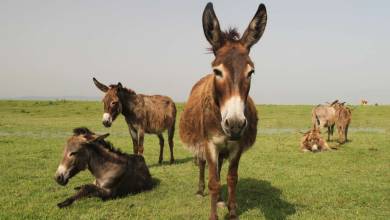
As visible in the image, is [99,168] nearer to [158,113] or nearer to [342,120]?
[158,113]

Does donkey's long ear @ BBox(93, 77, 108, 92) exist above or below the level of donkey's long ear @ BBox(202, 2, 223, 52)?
below

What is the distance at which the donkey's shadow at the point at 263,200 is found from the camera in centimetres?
774

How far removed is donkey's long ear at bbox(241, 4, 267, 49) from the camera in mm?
5617

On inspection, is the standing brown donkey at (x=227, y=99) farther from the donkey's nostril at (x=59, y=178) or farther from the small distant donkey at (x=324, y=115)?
the small distant donkey at (x=324, y=115)

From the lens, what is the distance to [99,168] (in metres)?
8.83

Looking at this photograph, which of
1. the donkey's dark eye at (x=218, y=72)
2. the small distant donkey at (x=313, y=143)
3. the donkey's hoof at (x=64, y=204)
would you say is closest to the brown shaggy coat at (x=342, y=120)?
the small distant donkey at (x=313, y=143)

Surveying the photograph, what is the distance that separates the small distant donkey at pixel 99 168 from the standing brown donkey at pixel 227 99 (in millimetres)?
2349

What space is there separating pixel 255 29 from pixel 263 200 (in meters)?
4.51

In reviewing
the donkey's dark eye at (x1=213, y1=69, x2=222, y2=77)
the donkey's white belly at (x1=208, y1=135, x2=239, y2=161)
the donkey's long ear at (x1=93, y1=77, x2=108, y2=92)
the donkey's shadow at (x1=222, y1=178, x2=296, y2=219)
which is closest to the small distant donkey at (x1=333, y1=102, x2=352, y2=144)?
the donkey's shadow at (x1=222, y1=178, x2=296, y2=219)

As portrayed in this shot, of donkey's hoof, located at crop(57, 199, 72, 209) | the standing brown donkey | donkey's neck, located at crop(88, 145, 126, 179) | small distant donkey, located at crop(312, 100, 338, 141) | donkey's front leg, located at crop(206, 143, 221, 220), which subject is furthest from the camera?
small distant donkey, located at crop(312, 100, 338, 141)

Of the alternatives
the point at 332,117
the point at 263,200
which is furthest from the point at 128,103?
the point at 332,117

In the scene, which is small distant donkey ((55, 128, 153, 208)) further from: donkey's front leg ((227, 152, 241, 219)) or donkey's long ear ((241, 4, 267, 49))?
donkey's long ear ((241, 4, 267, 49))

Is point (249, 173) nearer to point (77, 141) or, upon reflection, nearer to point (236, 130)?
point (77, 141)

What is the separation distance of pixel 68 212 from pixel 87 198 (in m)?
0.91
